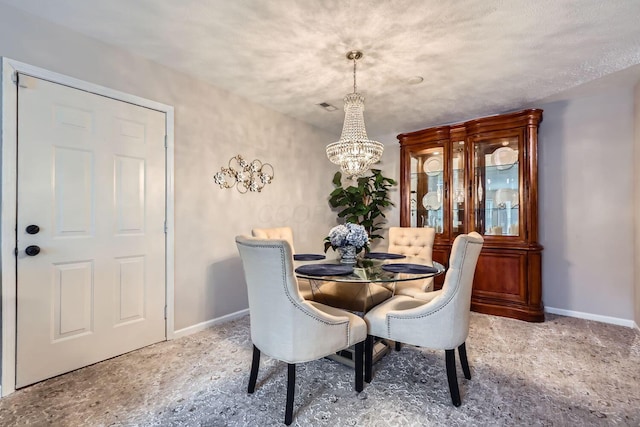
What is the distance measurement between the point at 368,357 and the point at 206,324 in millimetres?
1824

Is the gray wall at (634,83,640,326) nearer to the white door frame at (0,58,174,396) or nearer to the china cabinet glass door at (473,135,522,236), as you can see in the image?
the china cabinet glass door at (473,135,522,236)

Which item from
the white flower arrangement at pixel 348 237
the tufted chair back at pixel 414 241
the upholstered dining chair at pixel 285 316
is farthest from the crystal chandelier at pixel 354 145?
the upholstered dining chair at pixel 285 316

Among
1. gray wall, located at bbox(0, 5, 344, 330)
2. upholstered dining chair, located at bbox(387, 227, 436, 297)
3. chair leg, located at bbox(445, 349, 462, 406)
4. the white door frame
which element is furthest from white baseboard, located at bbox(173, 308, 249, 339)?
chair leg, located at bbox(445, 349, 462, 406)

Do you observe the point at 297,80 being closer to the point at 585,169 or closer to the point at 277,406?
the point at 277,406

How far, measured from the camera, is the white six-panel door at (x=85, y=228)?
2.10m

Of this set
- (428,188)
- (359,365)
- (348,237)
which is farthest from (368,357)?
(428,188)

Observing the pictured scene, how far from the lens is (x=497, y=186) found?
12.4ft

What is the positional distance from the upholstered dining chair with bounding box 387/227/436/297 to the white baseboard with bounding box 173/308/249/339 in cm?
177

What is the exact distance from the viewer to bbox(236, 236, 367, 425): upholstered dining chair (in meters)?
1.66

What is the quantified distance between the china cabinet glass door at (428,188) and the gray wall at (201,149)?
163 centimetres

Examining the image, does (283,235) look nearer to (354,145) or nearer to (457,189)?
(354,145)

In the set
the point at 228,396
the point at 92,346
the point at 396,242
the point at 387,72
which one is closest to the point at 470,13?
the point at 387,72

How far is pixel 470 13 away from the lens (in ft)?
6.62

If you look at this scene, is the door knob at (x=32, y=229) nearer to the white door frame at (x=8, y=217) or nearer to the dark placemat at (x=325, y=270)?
the white door frame at (x=8, y=217)
